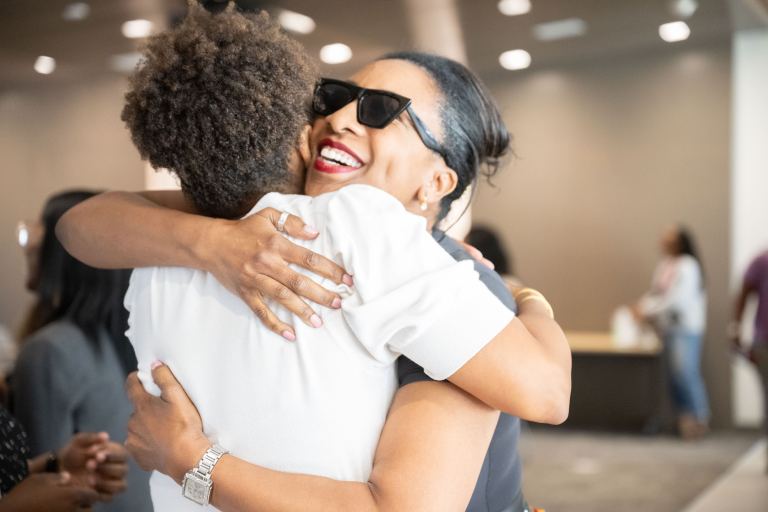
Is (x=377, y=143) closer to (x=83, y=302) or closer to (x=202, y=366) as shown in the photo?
(x=202, y=366)

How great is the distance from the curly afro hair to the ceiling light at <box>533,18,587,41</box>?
6.00 meters

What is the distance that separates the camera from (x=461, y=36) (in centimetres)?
654

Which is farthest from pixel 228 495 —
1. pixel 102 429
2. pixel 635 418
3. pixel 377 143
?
pixel 635 418

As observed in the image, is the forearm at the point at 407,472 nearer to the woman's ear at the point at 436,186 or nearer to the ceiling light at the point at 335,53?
the woman's ear at the point at 436,186

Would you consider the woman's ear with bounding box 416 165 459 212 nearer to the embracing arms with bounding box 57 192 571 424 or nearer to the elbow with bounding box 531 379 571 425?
the embracing arms with bounding box 57 192 571 424

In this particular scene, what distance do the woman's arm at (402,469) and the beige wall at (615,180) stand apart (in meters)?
6.79

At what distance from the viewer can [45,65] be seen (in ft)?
14.6

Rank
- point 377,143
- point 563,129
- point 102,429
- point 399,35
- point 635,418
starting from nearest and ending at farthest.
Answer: point 377,143, point 102,429, point 399,35, point 635,418, point 563,129

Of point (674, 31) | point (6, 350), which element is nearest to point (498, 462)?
point (6, 350)

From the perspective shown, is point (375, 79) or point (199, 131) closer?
point (199, 131)

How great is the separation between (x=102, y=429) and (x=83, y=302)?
339mm

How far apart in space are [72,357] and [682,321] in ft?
20.2

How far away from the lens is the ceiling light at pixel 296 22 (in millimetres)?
5047

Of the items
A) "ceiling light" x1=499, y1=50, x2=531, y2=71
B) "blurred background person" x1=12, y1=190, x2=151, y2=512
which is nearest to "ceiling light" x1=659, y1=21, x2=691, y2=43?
"ceiling light" x1=499, y1=50, x2=531, y2=71
